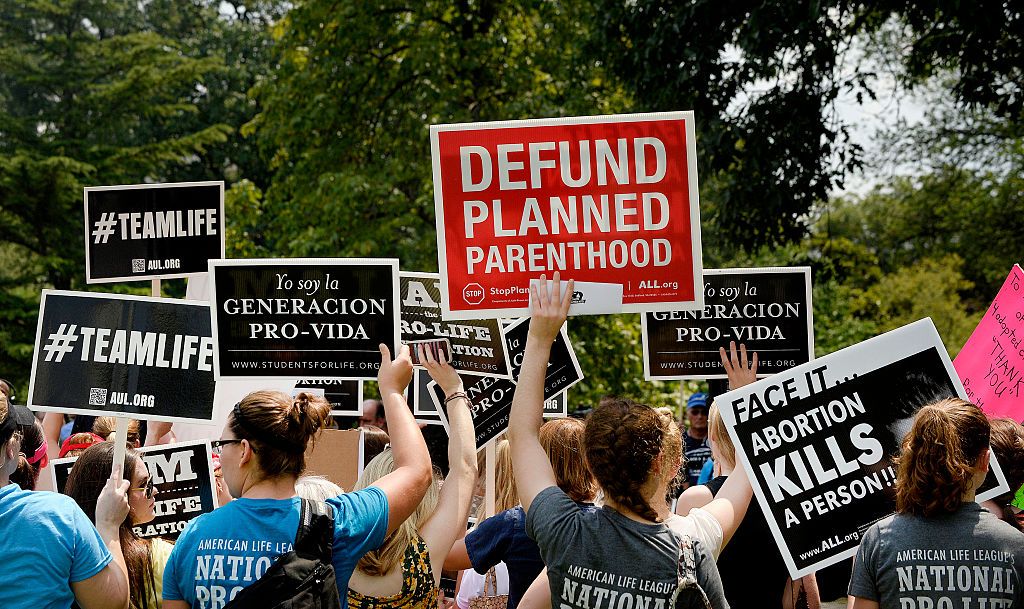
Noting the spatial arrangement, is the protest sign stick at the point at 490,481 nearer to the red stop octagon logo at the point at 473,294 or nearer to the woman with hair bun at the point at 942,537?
the red stop octagon logo at the point at 473,294

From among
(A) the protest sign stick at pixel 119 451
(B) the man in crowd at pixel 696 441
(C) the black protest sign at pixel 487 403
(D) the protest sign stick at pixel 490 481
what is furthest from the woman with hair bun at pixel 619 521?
(B) the man in crowd at pixel 696 441

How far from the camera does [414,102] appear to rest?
16.9 meters

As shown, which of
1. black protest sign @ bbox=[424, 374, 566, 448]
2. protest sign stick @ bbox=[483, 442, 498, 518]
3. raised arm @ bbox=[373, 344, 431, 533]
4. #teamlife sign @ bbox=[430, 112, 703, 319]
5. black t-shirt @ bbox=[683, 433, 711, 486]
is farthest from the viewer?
black t-shirt @ bbox=[683, 433, 711, 486]

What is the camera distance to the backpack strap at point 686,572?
2.94 metres

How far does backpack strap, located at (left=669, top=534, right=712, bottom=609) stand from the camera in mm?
2939

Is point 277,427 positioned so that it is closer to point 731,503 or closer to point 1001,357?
point 731,503

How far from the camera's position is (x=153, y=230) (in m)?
6.39

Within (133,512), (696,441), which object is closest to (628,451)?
(133,512)

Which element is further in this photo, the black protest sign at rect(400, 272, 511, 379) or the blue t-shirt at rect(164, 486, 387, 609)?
the black protest sign at rect(400, 272, 511, 379)

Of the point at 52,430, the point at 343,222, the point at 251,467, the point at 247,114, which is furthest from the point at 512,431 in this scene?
the point at 247,114

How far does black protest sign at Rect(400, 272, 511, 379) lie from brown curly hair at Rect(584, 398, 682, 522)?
2210mm

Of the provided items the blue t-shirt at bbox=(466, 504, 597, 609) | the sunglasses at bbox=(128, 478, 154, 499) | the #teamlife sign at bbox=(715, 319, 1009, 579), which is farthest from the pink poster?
the sunglasses at bbox=(128, 478, 154, 499)

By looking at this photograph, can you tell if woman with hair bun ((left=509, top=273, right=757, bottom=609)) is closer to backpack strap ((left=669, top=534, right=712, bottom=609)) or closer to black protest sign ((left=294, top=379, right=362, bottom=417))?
backpack strap ((left=669, top=534, right=712, bottom=609))

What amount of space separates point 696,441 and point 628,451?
22.1 feet
